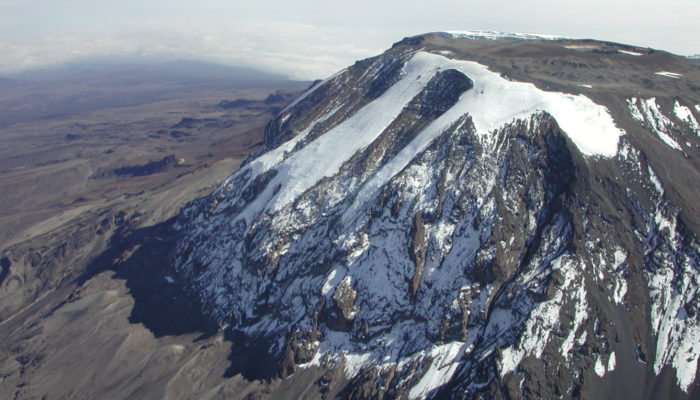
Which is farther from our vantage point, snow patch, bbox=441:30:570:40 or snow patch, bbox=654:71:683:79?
snow patch, bbox=441:30:570:40

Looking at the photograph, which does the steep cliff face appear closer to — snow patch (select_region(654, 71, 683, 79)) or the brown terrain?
snow patch (select_region(654, 71, 683, 79))

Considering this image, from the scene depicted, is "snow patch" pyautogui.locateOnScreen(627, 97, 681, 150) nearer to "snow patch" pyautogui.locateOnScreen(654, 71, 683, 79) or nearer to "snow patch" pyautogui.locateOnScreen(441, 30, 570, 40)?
"snow patch" pyautogui.locateOnScreen(654, 71, 683, 79)

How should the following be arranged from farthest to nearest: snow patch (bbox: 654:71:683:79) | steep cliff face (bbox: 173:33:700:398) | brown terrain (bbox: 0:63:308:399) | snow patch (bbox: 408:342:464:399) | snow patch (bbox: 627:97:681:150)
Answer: snow patch (bbox: 654:71:683:79) < snow patch (bbox: 627:97:681:150) < brown terrain (bbox: 0:63:308:399) < snow patch (bbox: 408:342:464:399) < steep cliff face (bbox: 173:33:700:398)

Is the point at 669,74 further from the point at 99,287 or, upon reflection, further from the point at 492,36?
the point at 99,287

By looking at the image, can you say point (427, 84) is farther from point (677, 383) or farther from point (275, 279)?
point (677, 383)

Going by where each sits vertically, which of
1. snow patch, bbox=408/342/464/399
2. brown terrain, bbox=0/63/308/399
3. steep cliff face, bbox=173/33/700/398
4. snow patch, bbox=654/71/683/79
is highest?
snow patch, bbox=654/71/683/79

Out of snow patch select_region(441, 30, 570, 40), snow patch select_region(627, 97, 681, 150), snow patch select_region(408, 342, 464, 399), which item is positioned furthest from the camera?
snow patch select_region(441, 30, 570, 40)

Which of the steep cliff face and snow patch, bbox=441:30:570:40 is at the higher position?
snow patch, bbox=441:30:570:40

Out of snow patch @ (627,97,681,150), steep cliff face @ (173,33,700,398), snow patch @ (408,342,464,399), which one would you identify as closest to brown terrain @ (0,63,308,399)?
steep cliff face @ (173,33,700,398)
